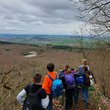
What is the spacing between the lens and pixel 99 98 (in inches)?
Answer: 432

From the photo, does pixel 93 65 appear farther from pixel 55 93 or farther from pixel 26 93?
pixel 26 93

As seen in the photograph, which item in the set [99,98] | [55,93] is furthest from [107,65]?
[55,93]

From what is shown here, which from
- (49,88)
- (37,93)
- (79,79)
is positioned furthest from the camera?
(79,79)

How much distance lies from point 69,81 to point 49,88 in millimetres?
1023

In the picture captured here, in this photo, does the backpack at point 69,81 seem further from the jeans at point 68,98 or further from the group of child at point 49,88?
the jeans at point 68,98

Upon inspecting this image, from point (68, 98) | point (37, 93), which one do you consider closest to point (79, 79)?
point (68, 98)

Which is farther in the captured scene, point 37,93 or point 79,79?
point 79,79

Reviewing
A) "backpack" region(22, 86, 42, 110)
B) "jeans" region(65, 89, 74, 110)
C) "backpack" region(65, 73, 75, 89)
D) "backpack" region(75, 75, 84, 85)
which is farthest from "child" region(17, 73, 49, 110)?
"backpack" region(75, 75, 84, 85)

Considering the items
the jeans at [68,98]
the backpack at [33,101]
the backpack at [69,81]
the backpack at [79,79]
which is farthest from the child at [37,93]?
the backpack at [79,79]

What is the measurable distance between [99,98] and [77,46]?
24.1 ft

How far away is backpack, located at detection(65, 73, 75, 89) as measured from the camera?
884 centimetres

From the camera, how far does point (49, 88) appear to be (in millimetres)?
8039

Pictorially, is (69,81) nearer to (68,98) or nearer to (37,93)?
(68,98)

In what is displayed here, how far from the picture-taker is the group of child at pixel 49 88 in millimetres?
6234
